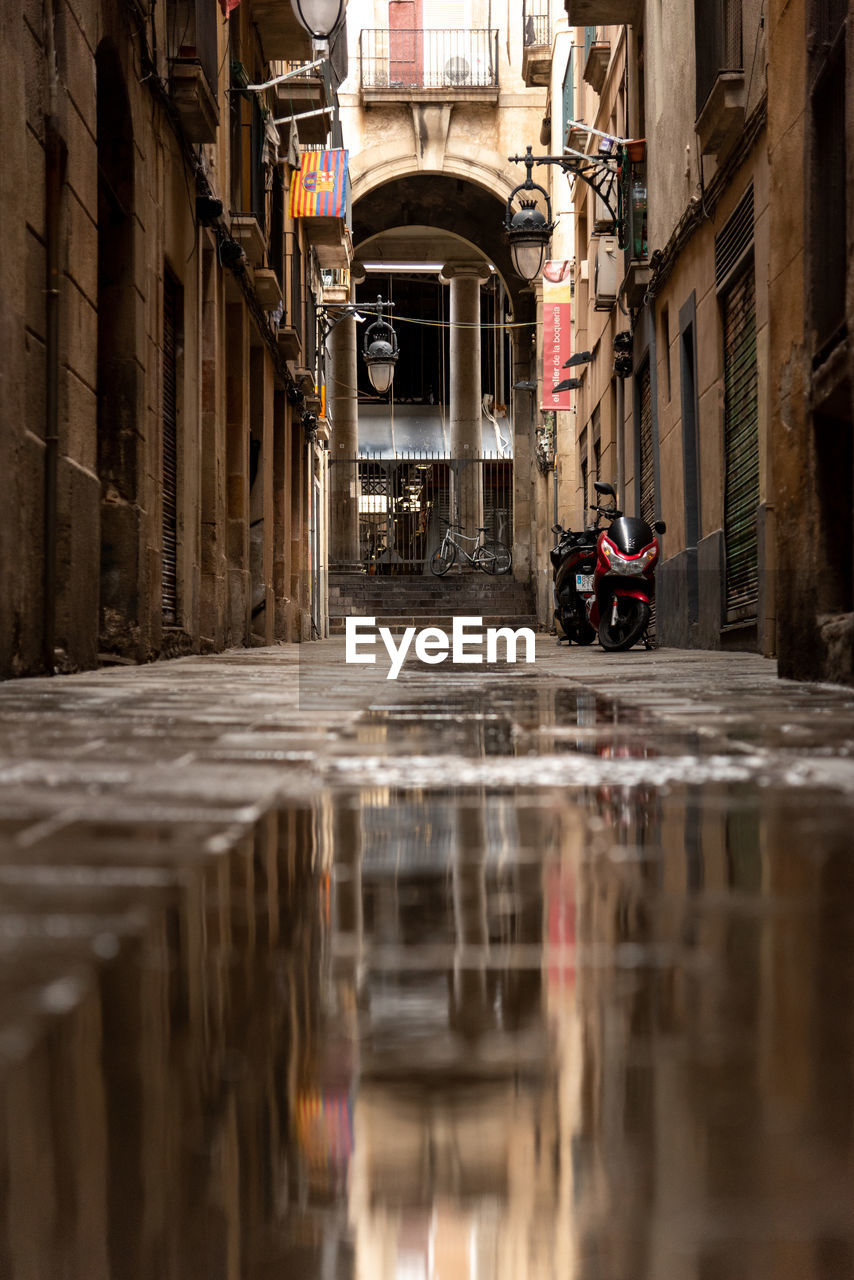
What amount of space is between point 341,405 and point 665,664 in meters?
25.5

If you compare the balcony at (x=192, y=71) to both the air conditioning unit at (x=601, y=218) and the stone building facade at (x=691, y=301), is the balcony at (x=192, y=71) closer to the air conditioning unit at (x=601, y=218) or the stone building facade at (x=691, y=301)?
the stone building facade at (x=691, y=301)

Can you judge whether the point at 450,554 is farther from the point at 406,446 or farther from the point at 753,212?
the point at 753,212

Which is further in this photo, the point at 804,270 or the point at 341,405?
the point at 341,405

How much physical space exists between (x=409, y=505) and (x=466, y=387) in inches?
159

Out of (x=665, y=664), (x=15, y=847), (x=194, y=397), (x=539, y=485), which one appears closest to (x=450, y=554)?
(x=539, y=485)

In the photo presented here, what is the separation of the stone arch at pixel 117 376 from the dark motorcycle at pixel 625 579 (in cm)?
437

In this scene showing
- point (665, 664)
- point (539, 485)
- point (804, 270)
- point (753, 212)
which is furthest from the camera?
point (539, 485)

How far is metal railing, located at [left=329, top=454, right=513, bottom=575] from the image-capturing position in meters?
31.3

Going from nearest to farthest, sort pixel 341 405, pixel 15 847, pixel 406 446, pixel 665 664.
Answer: pixel 15 847
pixel 665 664
pixel 341 405
pixel 406 446

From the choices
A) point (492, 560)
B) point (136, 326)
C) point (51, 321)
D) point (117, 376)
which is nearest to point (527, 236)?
point (136, 326)

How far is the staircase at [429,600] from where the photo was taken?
25.7 m

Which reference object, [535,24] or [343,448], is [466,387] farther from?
[535,24]

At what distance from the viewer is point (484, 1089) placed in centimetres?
107

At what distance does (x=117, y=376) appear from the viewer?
8805mm
